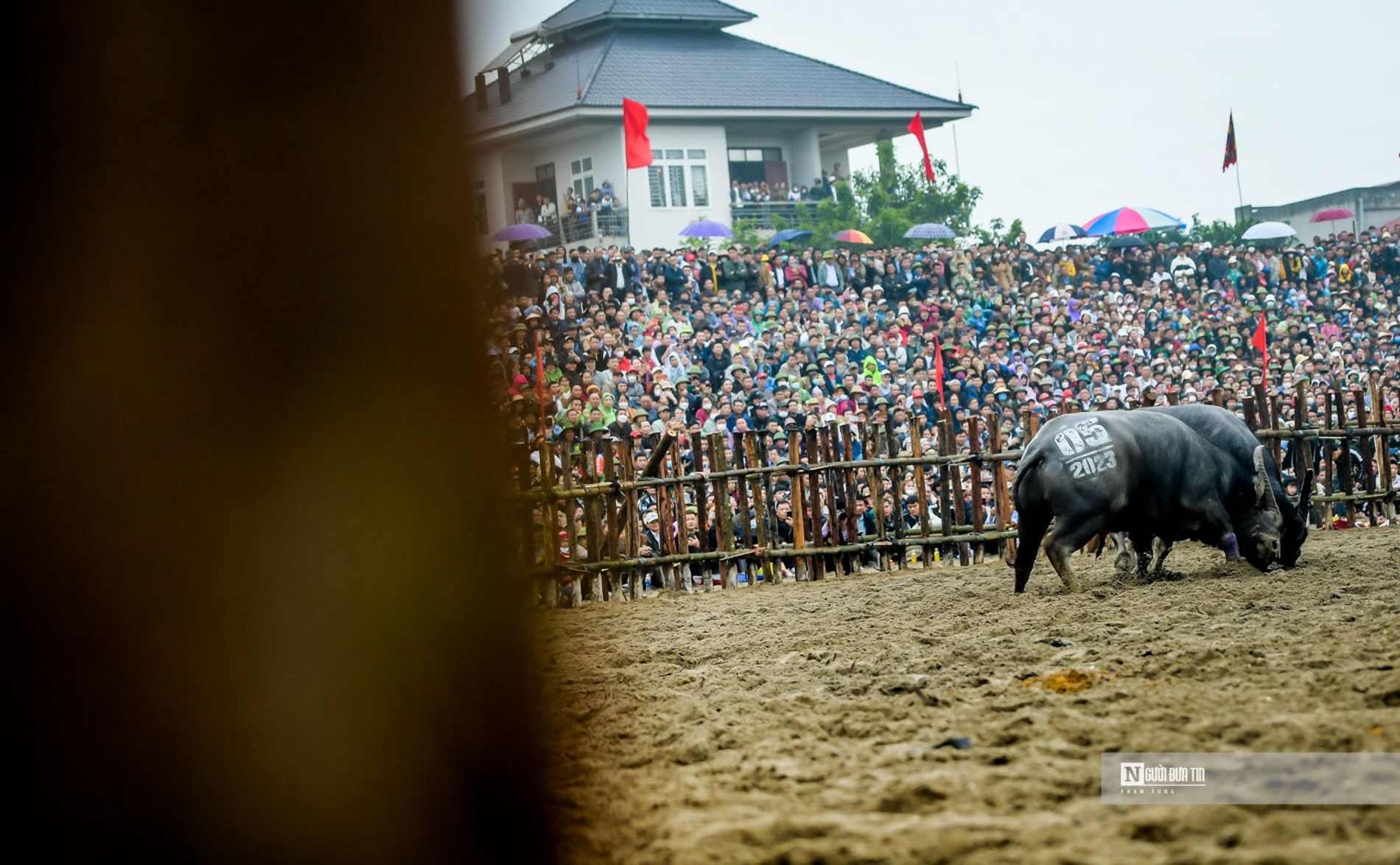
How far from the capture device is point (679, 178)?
32938 millimetres

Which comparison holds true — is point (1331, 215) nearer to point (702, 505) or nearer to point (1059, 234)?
point (1059, 234)

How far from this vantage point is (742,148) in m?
34.8

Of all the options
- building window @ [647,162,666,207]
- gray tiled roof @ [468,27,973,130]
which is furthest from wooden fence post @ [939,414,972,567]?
building window @ [647,162,666,207]

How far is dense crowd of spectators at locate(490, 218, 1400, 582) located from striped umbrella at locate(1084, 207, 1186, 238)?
0.46 metres

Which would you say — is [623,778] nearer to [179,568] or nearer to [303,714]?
[303,714]

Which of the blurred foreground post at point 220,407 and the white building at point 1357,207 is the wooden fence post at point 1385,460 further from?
the white building at point 1357,207

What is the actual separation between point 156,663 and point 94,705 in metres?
0.18

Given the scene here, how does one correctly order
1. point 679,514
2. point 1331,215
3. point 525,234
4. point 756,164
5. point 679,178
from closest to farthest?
point 679,514 → point 525,234 → point 1331,215 → point 679,178 → point 756,164

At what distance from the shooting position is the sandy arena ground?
3375mm

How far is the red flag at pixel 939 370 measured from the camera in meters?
17.9

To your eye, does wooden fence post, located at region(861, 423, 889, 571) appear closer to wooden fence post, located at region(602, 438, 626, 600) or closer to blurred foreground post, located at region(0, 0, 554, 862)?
wooden fence post, located at region(602, 438, 626, 600)

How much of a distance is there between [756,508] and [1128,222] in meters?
17.3

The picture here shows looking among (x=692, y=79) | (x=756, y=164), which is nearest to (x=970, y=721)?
(x=692, y=79)

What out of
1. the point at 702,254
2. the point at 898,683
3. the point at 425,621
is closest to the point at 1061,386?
the point at 702,254
